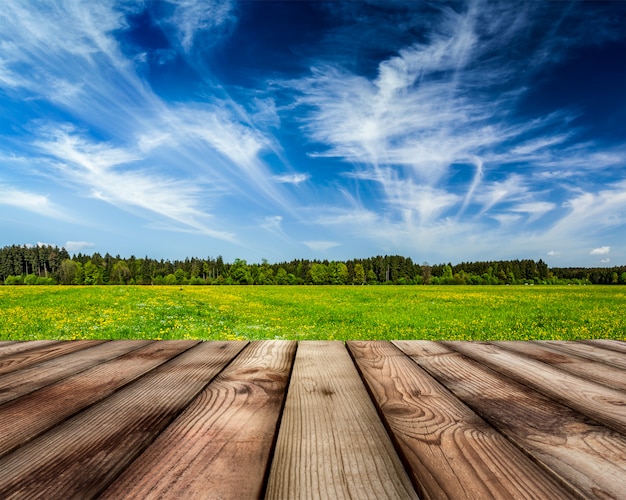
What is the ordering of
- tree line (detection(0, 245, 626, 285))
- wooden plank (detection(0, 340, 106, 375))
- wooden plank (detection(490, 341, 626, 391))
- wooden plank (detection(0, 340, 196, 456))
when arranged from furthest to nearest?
tree line (detection(0, 245, 626, 285)) → wooden plank (detection(0, 340, 106, 375)) → wooden plank (detection(490, 341, 626, 391)) → wooden plank (detection(0, 340, 196, 456))

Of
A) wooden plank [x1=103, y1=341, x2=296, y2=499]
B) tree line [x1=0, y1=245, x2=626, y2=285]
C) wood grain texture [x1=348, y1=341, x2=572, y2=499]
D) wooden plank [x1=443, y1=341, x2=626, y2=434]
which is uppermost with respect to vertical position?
tree line [x1=0, y1=245, x2=626, y2=285]

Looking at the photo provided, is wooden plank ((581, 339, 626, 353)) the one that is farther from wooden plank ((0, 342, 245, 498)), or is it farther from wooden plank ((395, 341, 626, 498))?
wooden plank ((0, 342, 245, 498))

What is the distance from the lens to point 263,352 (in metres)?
2.48

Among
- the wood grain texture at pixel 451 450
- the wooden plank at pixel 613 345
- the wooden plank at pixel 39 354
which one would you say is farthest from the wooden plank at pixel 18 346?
the wooden plank at pixel 613 345

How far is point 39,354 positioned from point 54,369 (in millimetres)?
553

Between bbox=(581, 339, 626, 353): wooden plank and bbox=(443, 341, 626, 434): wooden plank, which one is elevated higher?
bbox=(581, 339, 626, 353): wooden plank

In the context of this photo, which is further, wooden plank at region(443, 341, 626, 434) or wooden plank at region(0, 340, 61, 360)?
wooden plank at region(0, 340, 61, 360)

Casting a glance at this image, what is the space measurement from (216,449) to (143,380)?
905 millimetres

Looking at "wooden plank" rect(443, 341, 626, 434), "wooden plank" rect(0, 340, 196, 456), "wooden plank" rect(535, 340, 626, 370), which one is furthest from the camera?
"wooden plank" rect(535, 340, 626, 370)

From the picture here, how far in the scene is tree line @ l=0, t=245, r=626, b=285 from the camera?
111 metres

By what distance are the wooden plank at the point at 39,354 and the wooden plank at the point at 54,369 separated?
0.26 feet

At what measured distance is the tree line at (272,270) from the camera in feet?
365

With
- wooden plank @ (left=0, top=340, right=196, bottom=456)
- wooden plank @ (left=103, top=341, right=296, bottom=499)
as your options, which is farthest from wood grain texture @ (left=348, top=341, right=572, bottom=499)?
wooden plank @ (left=0, top=340, right=196, bottom=456)

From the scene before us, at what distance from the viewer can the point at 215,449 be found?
1.09 metres
